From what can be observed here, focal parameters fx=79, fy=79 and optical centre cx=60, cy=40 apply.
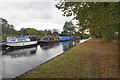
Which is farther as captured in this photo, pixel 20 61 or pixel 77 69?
pixel 20 61

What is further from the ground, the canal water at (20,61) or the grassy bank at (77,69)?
the grassy bank at (77,69)

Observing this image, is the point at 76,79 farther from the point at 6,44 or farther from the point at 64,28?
the point at 64,28

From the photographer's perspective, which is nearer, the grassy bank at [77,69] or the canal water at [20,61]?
the grassy bank at [77,69]

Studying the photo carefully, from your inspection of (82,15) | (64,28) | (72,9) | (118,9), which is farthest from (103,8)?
(64,28)

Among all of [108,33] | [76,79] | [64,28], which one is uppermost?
[64,28]

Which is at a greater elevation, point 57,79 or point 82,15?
point 82,15

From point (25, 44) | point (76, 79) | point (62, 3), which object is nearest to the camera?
point (76, 79)

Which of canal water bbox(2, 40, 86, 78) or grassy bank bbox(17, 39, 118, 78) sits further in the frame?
canal water bbox(2, 40, 86, 78)

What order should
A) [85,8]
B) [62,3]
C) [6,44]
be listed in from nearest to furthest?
[85,8]
[62,3]
[6,44]

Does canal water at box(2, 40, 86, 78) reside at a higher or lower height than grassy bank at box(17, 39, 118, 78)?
lower

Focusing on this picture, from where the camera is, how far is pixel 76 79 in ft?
12.4

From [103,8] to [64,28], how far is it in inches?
4288

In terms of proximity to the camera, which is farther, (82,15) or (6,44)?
(6,44)

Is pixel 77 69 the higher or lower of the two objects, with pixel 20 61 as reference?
higher
